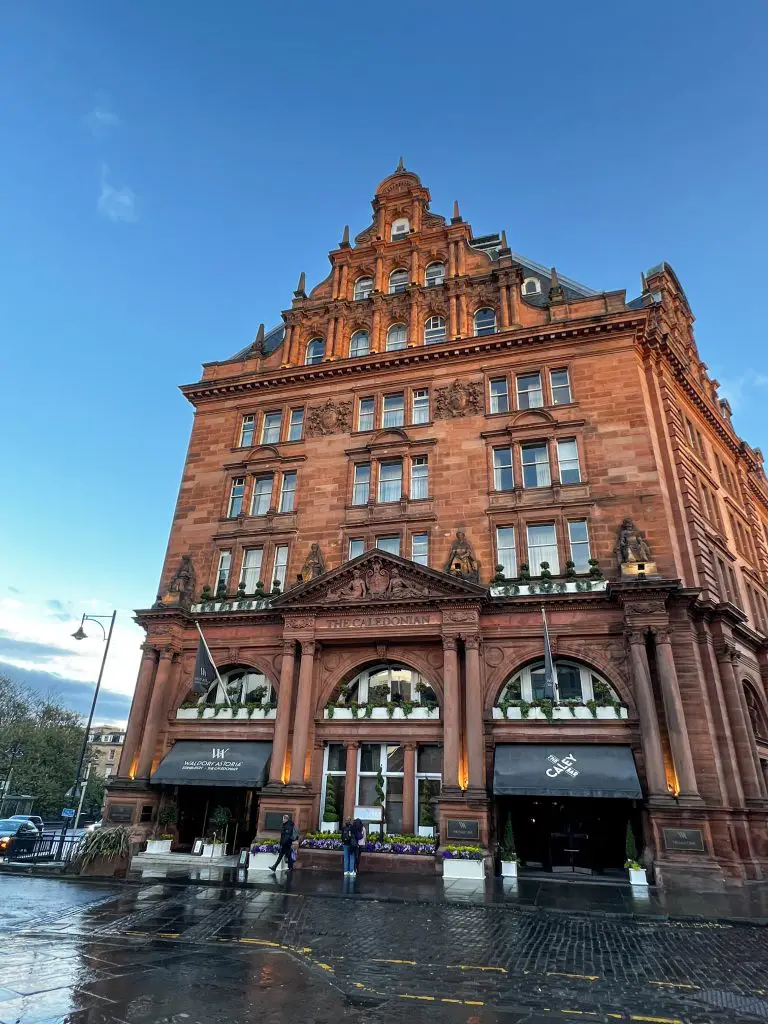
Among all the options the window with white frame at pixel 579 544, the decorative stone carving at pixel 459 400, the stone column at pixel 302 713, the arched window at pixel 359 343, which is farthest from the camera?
the arched window at pixel 359 343

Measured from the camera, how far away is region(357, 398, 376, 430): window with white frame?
34.3 metres

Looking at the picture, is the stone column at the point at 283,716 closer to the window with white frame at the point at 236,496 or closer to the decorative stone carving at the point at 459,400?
the window with white frame at the point at 236,496

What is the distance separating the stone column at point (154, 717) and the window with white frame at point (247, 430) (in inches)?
507

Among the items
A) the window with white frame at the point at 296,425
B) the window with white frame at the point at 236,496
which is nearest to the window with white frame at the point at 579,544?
the window with white frame at the point at 296,425

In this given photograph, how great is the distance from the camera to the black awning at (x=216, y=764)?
26359mm

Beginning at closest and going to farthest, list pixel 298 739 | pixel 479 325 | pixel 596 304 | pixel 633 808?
pixel 633 808, pixel 298 739, pixel 596 304, pixel 479 325

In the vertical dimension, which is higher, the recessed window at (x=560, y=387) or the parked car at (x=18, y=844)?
the recessed window at (x=560, y=387)

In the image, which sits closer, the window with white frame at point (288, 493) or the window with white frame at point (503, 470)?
the window with white frame at point (503, 470)

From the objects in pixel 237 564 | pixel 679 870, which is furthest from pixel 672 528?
pixel 237 564

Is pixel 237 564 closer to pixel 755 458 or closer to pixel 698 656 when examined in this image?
pixel 698 656

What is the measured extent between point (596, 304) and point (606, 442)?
27.1ft

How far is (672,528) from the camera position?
27.1m

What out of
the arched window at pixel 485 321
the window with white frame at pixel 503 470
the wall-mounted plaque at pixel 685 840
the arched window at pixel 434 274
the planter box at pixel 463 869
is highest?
the arched window at pixel 434 274

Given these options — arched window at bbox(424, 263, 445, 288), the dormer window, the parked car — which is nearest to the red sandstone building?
arched window at bbox(424, 263, 445, 288)
